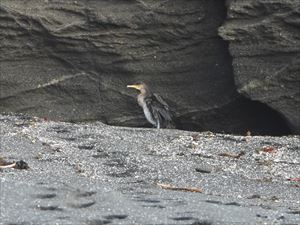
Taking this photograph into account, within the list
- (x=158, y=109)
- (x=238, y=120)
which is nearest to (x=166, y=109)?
(x=158, y=109)

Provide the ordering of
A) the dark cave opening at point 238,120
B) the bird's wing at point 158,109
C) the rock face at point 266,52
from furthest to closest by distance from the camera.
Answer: the dark cave opening at point 238,120 < the bird's wing at point 158,109 < the rock face at point 266,52

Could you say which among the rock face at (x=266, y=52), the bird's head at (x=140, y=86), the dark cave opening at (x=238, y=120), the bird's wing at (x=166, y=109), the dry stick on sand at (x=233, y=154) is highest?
the rock face at (x=266, y=52)

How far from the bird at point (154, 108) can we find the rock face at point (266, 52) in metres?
1.19

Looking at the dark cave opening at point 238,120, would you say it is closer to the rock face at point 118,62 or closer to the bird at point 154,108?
the rock face at point 118,62

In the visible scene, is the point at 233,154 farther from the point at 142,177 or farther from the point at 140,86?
the point at 140,86

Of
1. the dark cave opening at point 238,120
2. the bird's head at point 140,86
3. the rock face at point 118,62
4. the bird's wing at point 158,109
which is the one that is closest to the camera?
the bird's wing at point 158,109

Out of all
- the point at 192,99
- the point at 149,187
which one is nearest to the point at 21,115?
the point at 192,99

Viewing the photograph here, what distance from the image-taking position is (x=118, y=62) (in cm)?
1554

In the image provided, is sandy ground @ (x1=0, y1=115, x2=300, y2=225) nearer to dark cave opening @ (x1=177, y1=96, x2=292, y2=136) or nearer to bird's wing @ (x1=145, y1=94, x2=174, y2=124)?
bird's wing @ (x1=145, y1=94, x2=174, y2=124)

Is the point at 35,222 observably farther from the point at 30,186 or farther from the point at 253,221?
the point at 253,221

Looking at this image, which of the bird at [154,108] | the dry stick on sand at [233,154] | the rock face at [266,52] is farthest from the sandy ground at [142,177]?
the rock face at [266,52]

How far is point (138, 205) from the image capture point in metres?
7.80

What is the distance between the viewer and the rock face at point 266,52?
47.5 feet

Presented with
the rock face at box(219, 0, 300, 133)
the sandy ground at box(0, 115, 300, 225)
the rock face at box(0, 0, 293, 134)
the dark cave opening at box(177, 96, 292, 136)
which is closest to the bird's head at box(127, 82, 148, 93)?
the rock face at box(0, 0, 293, 134)
